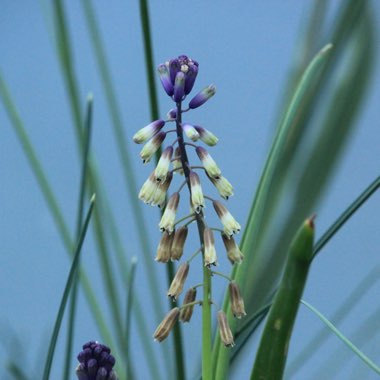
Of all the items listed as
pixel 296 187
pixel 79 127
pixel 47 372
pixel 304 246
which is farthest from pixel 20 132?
pixel 304 246

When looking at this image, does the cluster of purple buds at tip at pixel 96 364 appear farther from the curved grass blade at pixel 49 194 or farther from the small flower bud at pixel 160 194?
the curved grass blade at pixel 49 194

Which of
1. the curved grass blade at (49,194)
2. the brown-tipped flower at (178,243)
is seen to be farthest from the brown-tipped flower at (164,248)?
the curved grass blade at (49,194)

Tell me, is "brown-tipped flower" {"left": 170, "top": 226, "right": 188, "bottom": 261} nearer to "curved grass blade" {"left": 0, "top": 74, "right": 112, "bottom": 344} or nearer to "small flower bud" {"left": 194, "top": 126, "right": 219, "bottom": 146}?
"small flower bud" {"left": 194, "top": 126, "right": 219, "bottom": 146}

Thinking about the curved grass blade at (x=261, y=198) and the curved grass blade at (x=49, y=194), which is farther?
the curved grass blade at (x=49, y=194)

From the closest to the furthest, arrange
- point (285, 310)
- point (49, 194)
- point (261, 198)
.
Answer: point (285, 310), point (261, 198), point (49, 194)

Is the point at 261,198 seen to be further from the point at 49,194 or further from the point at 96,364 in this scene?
the point at 49,194

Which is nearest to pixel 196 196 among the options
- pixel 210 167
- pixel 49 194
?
pixel 210 167

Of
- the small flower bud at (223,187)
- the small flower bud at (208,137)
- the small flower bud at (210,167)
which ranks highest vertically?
the small flower bud at (208,137)
